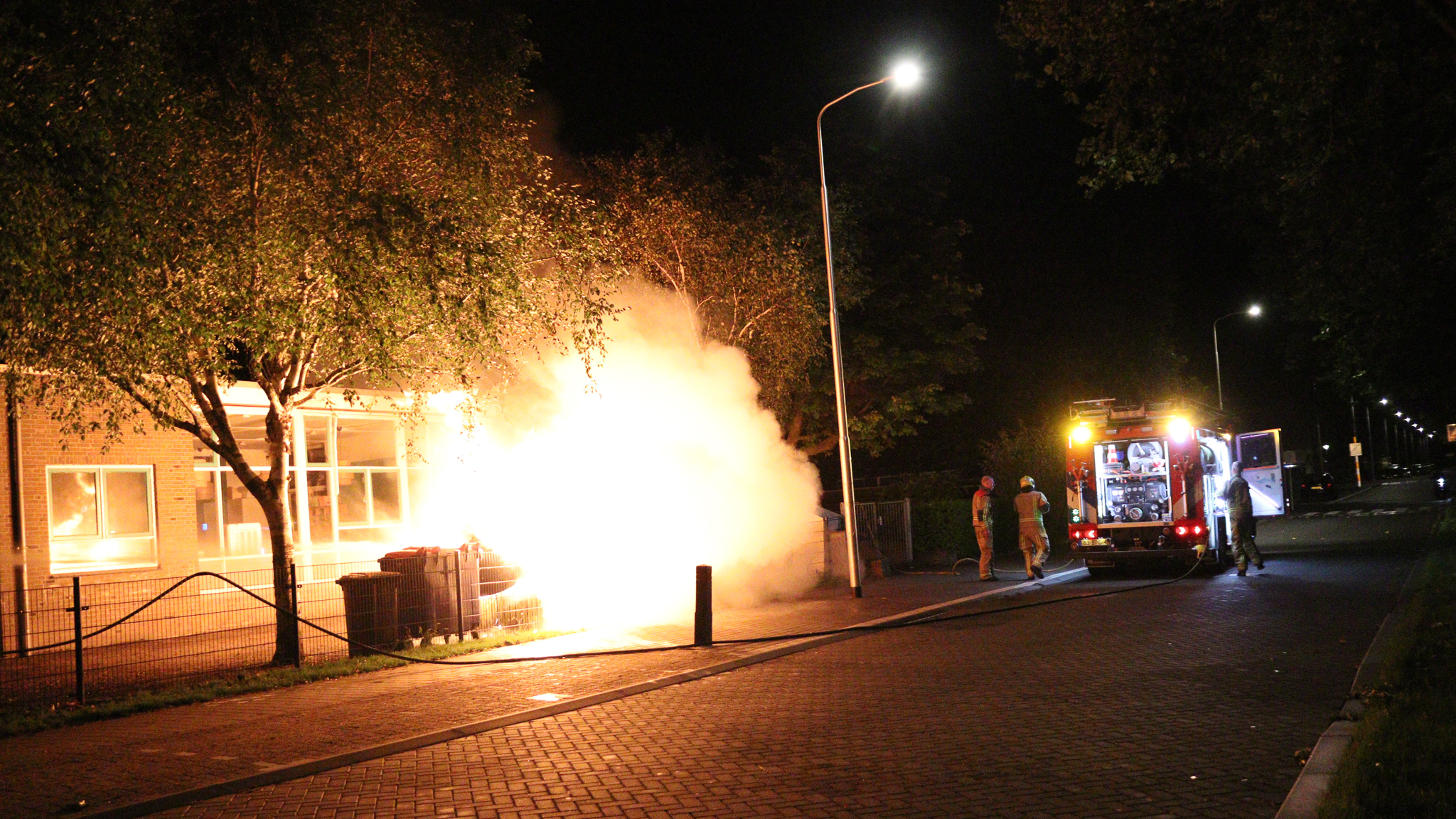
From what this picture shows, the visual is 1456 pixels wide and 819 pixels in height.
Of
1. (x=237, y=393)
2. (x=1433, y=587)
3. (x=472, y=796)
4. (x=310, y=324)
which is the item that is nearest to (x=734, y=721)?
(x=472, y=796)

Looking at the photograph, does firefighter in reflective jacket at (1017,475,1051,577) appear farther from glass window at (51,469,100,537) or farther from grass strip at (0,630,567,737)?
glass window at (51,469,100,537)

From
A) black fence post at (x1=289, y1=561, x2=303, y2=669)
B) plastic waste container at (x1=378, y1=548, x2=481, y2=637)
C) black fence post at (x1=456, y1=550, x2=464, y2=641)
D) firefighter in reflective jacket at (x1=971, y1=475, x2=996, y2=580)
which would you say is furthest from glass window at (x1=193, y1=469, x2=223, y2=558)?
firefighter in reflective jacket at (x1=971, y1=475, x2=996, y2=580)

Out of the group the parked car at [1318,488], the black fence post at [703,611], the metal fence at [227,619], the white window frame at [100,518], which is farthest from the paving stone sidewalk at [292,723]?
the parked car at [1318,488]

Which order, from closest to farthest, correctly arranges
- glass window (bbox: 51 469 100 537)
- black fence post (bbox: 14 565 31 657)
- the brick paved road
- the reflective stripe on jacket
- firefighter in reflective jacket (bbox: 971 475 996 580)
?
the brick paved road < black fence post (bbox: 14 565 31 657) < glass window (bbox: 51 469 100 537) < the reflective stripe on jacket < firefighter in reflective jacket (bbox: 971 475 996 580)

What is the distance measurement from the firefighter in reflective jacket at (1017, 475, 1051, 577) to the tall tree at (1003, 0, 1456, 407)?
631 centimetres

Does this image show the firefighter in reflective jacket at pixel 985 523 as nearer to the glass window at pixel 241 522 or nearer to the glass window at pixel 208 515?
the glass window at pixel 241 522

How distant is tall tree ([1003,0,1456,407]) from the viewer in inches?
411

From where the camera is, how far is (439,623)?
44.5ft

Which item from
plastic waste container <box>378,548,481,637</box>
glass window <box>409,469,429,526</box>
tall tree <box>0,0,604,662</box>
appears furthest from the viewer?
glass window <box>409,469,429,526</box>

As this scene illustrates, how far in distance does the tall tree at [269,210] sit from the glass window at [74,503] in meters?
2.89

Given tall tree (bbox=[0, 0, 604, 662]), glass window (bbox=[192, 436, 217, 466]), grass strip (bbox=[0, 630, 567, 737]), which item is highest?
tall tree (bbox=[0, 0, 604, 662])

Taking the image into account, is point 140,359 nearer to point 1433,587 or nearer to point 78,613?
point 78,613

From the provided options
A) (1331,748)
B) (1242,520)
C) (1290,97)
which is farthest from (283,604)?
(1242,520)

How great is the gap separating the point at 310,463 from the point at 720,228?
8.54 m
